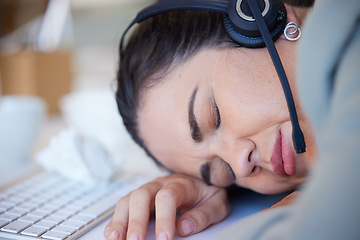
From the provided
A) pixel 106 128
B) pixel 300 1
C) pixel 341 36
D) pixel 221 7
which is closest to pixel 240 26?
pixel 221 7

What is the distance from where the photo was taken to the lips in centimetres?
56

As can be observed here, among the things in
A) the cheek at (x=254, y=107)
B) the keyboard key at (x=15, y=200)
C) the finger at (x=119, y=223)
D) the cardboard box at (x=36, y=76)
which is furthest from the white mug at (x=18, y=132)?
the cardboard box at (x=36, y=76)

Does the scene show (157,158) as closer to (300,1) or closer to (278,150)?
(278,150)

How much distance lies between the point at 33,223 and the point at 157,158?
262 mm

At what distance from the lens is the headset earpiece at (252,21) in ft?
1.81

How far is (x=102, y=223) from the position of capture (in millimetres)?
563

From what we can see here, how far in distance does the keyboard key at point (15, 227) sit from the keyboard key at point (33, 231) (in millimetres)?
13

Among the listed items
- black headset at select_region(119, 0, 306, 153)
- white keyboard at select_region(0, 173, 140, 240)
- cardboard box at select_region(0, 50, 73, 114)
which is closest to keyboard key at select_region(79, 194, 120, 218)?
white keyboard at select_region(0, 173, 140, 240)

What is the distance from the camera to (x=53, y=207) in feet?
1.99

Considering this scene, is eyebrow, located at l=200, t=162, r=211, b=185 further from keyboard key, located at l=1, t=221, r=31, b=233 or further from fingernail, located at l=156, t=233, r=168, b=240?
keyboard key, located at l=1, t=221, r=31, b=233

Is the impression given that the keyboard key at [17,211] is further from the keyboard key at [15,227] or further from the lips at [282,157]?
the lips at [282,157]

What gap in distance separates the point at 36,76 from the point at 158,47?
1264 millimetres

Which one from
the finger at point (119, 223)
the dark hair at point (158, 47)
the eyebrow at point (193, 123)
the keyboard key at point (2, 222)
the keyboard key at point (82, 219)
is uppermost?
the dark hair at point (158, 47)

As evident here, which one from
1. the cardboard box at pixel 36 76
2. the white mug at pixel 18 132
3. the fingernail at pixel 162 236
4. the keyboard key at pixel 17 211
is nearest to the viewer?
the fingernail at pixel 162 236
